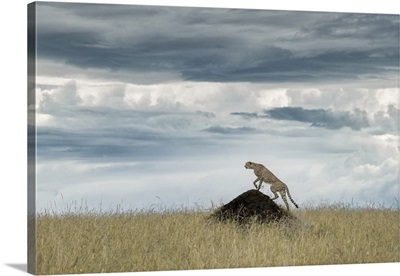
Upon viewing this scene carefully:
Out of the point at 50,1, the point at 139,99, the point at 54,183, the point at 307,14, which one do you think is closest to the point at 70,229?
the point at 54,183

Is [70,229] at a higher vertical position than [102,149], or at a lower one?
lower

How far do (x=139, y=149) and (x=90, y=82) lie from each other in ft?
4.20

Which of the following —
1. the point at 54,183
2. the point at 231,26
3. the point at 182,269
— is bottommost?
the point at 182,269

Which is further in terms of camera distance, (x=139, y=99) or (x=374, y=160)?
(x=374, y=160)

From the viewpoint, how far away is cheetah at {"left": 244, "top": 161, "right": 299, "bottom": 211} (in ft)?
63.0

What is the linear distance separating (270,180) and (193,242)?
1708 millimetres

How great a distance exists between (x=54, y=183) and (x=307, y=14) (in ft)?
16.2

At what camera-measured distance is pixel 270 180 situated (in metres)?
19.4

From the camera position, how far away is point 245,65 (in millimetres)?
19203

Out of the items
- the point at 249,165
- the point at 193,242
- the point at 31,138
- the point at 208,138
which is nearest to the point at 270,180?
the point at 249,165

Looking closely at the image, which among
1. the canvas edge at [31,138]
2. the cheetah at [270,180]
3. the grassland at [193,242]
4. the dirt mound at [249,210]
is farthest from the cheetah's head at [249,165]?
the canvas edge at [31,138]

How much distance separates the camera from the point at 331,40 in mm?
19672

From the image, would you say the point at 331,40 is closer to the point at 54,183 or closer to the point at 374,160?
the point at 374,160

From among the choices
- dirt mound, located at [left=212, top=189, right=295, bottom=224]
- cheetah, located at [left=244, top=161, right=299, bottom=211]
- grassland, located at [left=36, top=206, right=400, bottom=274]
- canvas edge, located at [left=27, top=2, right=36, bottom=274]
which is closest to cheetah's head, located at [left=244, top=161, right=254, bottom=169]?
cheetah, located at [left=244, top=161, right=299, bottom=211]
